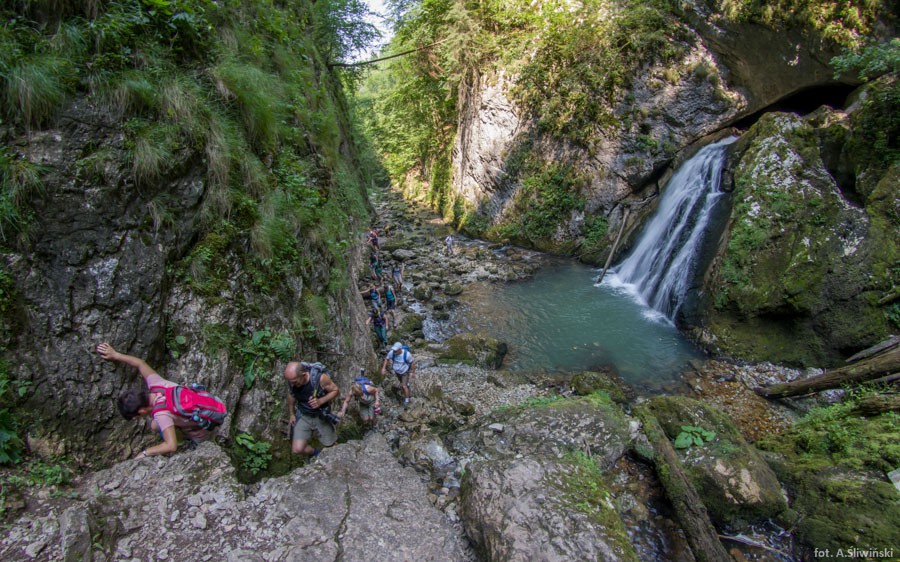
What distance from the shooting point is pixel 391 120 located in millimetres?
35062

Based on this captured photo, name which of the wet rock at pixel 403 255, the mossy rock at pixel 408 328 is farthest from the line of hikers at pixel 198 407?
the wet rock at pixel 403 255

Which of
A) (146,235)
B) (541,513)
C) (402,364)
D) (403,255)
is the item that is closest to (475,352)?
(402,364)

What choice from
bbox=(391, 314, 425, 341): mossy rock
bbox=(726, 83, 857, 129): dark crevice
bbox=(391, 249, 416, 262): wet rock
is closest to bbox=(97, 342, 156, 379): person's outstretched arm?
bbox=(391, 314, 425, 341): mossy rock

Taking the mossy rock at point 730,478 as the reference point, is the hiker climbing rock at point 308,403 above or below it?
above

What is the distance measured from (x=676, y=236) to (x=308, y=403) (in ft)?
43.7

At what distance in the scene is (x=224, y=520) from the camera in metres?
3.35

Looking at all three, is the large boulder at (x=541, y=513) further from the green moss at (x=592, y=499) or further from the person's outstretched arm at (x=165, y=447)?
the person's outstretched arm at (x=165, y=447)

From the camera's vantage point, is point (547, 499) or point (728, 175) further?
point (728, 175)

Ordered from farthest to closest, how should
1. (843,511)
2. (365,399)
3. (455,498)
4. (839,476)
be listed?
(365,399) < (839,476) < (455,498) < (843,511)

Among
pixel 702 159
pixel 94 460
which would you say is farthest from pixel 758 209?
pixel 94 460

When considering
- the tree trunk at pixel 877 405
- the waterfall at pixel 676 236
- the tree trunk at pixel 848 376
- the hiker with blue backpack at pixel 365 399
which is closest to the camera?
the tree trunk at pixel 877 405

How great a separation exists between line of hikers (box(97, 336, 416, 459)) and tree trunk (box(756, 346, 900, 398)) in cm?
915

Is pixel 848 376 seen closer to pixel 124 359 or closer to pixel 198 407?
pixel 198 407

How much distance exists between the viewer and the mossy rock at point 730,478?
15.2ft
